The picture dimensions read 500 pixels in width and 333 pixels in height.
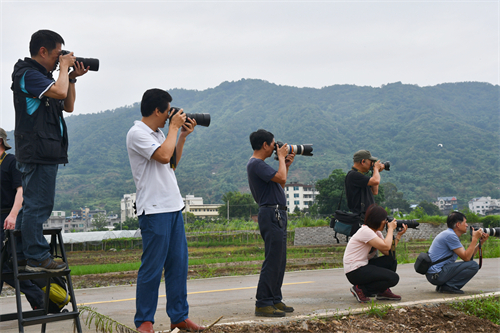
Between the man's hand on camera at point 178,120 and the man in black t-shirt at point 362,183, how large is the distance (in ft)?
11.0

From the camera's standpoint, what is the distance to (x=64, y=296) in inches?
200

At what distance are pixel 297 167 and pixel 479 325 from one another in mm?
159533

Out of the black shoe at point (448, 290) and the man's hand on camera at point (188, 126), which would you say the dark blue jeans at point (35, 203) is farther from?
the black shoe at point (448, 290)

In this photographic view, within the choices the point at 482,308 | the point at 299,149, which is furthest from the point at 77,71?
the point at 482,308

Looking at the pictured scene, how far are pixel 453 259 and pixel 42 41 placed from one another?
19.0 ft

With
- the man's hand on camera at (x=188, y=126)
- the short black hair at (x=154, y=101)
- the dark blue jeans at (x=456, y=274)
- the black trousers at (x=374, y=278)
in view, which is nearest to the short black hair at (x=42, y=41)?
the short black hair at (x=154, y=101)

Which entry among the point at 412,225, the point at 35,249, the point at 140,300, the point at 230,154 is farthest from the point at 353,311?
the point at 230,154

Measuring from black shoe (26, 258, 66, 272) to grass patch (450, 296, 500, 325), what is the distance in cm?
435

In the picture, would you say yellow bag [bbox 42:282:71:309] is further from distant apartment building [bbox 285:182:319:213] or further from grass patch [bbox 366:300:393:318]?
distant apartment building [bbox 285:182:319:213]

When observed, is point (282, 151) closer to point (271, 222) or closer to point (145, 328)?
point (271, 222)

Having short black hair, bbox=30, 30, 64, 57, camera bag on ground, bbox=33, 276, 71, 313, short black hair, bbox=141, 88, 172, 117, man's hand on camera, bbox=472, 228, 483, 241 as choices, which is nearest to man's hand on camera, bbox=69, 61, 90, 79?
short black hair, bbox=30, 30, 64, 57

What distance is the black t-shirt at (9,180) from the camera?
201 inches

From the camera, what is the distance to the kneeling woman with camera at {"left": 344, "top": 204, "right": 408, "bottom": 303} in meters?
5.92

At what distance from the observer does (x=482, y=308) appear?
5656 mm
